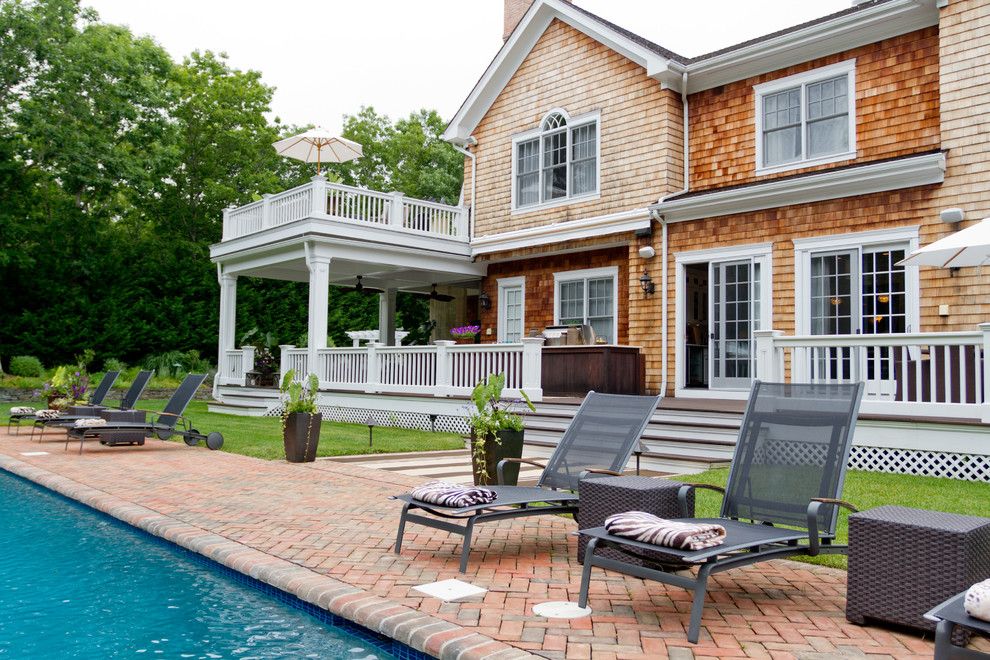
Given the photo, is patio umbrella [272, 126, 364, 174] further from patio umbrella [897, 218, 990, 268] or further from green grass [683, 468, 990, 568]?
patio umbrella [897, 218, 990, 268]

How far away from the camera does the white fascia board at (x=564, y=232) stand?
14.3m

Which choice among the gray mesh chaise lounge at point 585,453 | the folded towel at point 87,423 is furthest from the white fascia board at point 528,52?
the folded towel at point 87,423

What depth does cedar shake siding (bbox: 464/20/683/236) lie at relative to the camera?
1435 cm

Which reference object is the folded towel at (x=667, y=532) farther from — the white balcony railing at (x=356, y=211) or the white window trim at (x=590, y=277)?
the white balcony railing at (x=356, y=211)

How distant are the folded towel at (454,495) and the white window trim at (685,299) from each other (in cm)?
849

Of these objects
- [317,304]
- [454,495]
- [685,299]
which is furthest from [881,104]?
[317,304]

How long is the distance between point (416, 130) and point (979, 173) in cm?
3063

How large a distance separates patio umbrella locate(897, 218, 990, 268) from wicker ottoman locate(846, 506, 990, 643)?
4928 mm

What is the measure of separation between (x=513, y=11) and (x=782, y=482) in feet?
53.8

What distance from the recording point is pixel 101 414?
1205 cm

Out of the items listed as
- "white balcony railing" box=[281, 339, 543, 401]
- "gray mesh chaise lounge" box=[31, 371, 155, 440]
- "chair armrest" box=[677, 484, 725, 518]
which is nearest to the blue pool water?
"chair armrest" box=[677, 484, 725, 518]

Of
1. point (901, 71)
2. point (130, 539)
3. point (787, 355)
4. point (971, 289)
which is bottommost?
point (130, 539)

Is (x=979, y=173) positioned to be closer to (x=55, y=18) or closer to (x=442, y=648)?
(x=442, y=648)

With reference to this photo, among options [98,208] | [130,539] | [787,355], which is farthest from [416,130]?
[130,539]
